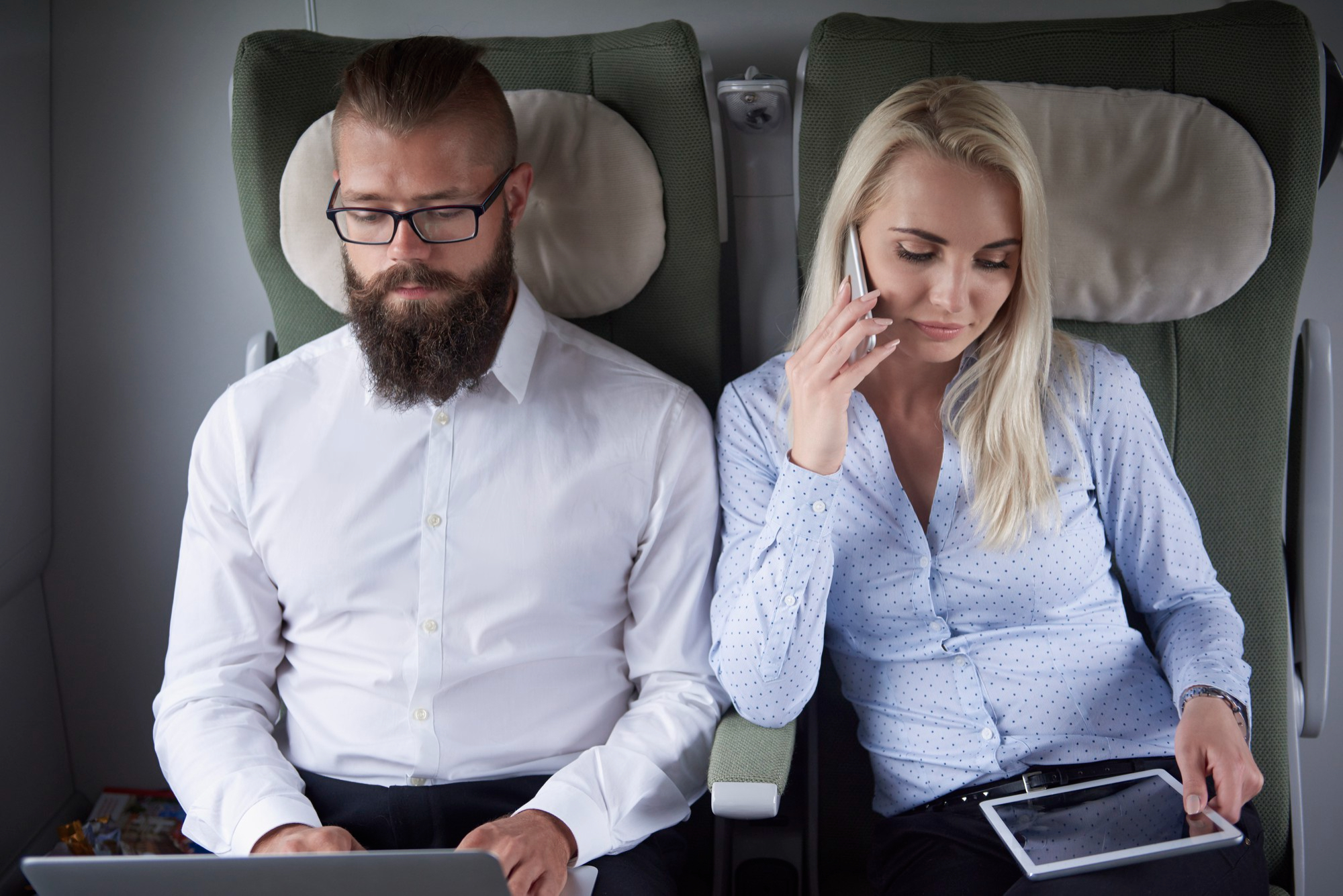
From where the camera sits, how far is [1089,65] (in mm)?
1665

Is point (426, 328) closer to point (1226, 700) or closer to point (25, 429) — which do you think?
point (25, 429)

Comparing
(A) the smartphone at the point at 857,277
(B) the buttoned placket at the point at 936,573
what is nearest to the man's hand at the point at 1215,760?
(B) the buttoned placket at the point at 936,573

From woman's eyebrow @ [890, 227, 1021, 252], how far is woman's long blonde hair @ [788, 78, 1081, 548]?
1.2 inches

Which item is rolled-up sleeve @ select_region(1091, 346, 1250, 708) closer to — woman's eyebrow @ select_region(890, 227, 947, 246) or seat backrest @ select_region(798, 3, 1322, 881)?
seat backrest @ select_region(798, 3, 1322, 881)

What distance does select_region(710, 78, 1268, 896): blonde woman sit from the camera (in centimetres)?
140

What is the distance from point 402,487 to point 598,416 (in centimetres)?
31

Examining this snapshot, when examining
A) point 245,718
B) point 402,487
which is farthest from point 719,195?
point 245,718

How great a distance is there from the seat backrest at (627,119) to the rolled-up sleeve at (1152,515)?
2.01 feet

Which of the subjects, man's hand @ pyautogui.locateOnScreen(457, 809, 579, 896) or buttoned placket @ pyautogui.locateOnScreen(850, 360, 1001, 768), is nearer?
man's hand @ pyautogui.locateOnScreen(457, 809, 579, 896)

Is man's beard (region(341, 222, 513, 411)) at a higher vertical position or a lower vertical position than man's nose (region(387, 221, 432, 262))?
lower

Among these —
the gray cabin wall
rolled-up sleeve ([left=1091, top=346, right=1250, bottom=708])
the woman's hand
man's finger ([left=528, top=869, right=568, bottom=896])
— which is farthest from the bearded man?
the gray cabin wall

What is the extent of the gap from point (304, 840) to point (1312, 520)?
1.61m

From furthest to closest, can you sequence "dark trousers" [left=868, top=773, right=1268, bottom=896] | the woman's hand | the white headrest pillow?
the white headrest pillow
the woman's hand
"dark trousers" [left=868, top=773, right=1268, bottom=896]

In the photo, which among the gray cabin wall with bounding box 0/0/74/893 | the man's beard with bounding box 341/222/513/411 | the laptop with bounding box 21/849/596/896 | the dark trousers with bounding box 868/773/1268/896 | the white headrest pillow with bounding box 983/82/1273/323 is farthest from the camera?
the gray cabin wall with bounding box 0/0/74/893
